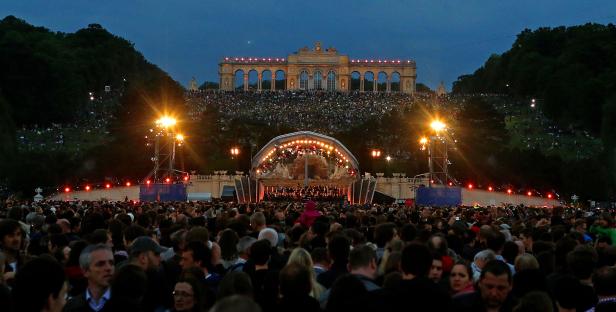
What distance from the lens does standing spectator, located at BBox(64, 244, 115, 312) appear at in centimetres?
734

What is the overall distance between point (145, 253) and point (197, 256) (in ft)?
→ 1.91

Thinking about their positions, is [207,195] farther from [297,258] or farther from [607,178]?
[297,258]

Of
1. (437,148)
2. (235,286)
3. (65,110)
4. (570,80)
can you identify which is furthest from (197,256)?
(570,80)

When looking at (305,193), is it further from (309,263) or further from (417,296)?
(417,296)

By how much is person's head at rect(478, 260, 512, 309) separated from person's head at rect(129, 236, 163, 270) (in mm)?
3208

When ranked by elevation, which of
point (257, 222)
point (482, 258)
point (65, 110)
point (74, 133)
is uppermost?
point (65, 110)

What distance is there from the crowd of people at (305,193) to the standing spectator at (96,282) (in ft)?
156

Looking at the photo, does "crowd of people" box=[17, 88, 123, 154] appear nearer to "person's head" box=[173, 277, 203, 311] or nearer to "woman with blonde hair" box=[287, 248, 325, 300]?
"woman with blonde hair" box=[287, 248, 325, 300]

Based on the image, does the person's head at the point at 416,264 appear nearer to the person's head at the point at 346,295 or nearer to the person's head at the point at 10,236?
the person's head at the point at 346,295

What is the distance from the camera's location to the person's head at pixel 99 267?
7.55 meters

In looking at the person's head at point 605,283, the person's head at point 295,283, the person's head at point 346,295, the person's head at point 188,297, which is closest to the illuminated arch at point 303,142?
the person's head at point 605,283

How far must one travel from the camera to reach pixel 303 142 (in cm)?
6281

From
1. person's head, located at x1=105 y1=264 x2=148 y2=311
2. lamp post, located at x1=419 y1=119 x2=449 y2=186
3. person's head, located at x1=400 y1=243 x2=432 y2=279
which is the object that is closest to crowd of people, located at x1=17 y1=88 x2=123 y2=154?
lamp post, located at x1=419 y1=119 x2=449 y2=186

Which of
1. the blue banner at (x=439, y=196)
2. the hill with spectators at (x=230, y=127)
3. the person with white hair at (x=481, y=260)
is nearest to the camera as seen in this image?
the person with white hair at (x=481, y=260)
